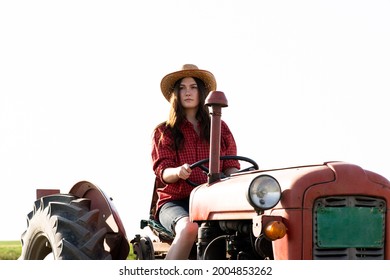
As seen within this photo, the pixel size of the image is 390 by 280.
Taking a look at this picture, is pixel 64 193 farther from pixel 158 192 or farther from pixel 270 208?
pixel 270 208

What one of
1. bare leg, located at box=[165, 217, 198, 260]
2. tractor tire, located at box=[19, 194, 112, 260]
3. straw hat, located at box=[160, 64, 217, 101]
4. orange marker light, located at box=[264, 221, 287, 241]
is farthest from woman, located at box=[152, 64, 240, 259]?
orange marker light, located at box=[264, 221, 287, 241]

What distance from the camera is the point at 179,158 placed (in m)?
5.98

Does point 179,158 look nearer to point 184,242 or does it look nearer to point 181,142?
point 181,142

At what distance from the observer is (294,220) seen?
432cm

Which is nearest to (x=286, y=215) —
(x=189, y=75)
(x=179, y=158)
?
(x=179, y=158)

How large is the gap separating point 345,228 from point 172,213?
1666 millimetres

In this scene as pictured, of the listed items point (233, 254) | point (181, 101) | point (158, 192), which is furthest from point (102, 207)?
point (233, 254)

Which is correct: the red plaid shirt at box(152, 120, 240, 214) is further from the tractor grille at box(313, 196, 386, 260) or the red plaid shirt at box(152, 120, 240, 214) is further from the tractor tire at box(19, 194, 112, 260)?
the tractor grille at box(313, 196, 386, 260)

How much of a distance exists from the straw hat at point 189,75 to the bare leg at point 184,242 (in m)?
1.69

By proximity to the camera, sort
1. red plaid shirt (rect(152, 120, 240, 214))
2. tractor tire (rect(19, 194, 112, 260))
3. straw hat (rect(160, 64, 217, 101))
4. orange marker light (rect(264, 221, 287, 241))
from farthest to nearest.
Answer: straw hat (rect(160, 64, 217, 101)), red plaid shirt (rect(152, 120, 240, 214)), tractor tire (rect(19, 194, 112, 260)), orange marker light (rect(264, 221, 287, 241))

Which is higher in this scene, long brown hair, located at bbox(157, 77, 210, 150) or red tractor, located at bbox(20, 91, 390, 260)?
long brown hair, located at bbox(157, 77, 210, 150)

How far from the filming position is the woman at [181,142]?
18.7 feet

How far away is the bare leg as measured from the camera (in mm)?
5129

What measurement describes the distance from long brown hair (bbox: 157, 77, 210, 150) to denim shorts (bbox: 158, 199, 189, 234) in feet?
1.66
